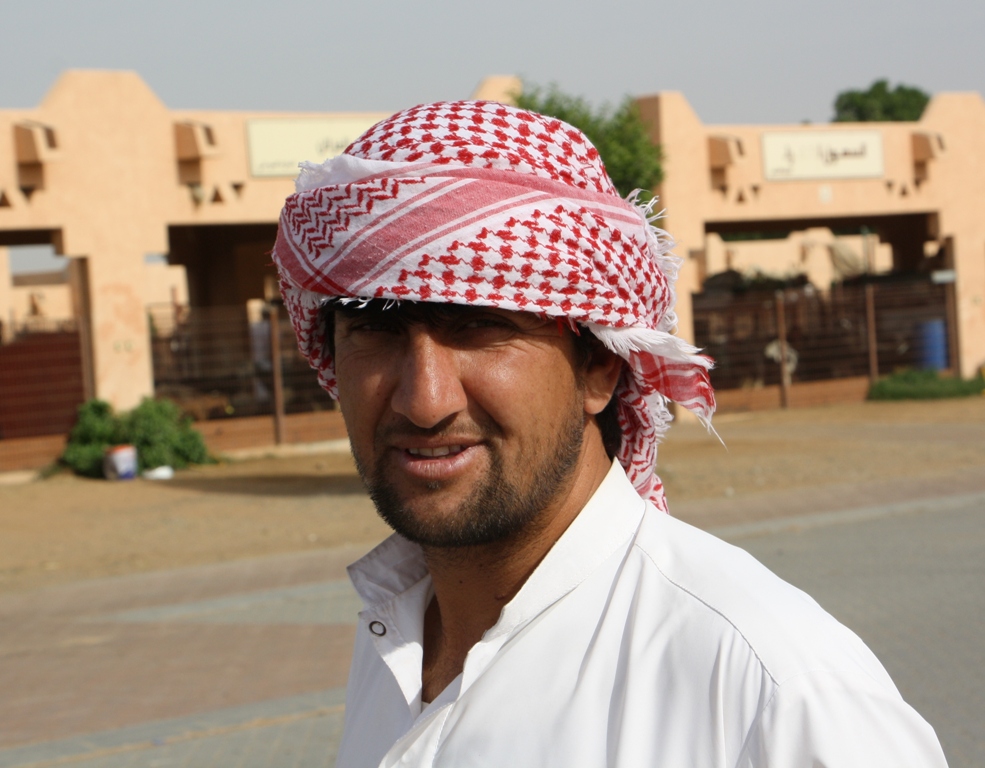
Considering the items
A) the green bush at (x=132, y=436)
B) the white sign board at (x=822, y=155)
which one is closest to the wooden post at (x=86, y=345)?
the green bush at (x=132, y=436)

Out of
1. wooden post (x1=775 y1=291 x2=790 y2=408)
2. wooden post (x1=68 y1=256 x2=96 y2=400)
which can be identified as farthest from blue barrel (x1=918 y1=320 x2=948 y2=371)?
wooden post (x1=68 y1=256 x2=96 y2=400)

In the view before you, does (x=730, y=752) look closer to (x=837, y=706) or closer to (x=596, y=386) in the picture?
(x=837, y=706)

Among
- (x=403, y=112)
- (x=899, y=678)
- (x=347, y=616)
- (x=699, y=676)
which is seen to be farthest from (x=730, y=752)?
(x=347, y=616)

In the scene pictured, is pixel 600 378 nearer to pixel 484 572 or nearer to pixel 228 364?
pixel 484 572

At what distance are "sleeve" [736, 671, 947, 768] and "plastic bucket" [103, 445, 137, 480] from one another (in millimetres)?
14901

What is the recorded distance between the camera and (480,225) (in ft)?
5.60

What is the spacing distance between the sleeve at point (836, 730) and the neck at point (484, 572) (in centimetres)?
56

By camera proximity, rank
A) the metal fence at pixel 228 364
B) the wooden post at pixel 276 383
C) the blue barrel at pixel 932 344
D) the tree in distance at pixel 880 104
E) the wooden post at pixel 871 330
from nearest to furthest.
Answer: the metal fence at pixel 228 364 → the wooden post at pixel 276 383 → the wooden post at pixel 871 330 → the blue barrel at pixel 932 344 → the tree in distance at pixel 880 104

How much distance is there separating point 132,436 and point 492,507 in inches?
587

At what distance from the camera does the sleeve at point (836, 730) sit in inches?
48.8

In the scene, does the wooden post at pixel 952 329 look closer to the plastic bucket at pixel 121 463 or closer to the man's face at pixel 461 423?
the plastic bucket at pixel 121 463

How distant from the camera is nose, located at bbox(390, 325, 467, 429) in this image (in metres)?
1.66

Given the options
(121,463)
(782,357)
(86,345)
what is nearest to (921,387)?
(782,357)

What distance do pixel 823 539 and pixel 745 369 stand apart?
12246 mm
